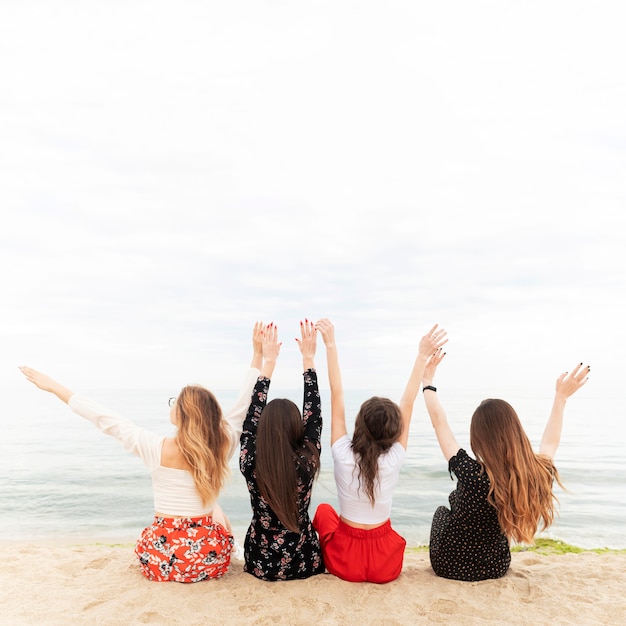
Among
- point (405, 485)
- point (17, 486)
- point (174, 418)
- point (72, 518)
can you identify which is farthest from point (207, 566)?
point (17, 486)

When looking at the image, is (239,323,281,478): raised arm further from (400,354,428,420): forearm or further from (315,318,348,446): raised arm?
(400,354,428,420): forearm

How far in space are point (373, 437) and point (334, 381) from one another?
73cm

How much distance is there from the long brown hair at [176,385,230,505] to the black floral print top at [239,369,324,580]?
0.21 m

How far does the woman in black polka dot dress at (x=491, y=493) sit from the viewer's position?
4.15 m

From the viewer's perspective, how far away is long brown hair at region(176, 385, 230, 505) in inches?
170

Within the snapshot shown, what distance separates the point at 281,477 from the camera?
4.12m

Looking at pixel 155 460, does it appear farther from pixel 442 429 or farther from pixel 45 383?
pixel 442 429

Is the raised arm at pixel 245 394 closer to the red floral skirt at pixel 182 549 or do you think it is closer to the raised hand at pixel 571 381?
the red floral skirt at pixel 182 549

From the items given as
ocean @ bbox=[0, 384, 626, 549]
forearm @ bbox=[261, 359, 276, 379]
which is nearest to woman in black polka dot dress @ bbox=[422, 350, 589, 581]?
forearm @ bbox=[261, 359, 276, 379]

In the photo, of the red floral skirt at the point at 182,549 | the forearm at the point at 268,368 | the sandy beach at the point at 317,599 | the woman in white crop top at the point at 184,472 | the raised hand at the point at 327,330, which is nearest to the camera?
the sandy beach at the point at 317,599

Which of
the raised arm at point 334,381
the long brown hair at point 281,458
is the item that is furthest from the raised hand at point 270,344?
the long brown hair at point 281,458

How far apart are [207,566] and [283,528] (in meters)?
0.75

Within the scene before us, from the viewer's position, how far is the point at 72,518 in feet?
32.8

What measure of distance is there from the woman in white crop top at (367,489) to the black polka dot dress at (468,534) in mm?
383
